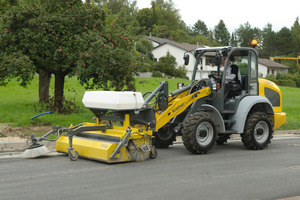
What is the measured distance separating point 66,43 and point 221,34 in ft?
420

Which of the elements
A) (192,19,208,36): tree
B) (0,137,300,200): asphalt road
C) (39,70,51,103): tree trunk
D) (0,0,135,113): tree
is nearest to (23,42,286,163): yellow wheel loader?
(0,137,300,200): asphalt road

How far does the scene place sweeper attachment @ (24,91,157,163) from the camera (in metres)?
8.57

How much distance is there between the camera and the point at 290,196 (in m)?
6.71

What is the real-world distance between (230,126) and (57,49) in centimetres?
747

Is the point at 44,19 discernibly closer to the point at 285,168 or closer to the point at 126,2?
the point at 285,168

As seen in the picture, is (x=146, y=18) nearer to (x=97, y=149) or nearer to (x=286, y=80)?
(x=286, y=80)

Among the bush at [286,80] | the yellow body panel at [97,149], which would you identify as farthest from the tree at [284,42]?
the yellow body panel at [97,149]

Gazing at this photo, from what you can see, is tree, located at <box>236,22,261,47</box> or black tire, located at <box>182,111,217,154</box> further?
tree, located at <box>236,22,261,47</box>

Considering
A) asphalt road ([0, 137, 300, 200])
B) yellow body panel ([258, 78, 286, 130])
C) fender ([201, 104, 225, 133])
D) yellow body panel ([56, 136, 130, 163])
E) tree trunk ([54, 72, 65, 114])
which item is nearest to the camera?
asphalt road ([0, 137, 300, 200])

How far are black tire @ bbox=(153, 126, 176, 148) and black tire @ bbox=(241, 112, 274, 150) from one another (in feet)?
6.10

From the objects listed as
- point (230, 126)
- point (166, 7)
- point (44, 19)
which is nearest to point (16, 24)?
point (44, 19)

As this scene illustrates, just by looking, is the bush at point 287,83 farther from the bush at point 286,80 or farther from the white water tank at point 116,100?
the white water tank at point 116,100

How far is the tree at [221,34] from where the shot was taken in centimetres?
13805

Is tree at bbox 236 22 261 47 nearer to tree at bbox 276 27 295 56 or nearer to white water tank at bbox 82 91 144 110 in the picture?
tree at bbox 276 27 295 56
